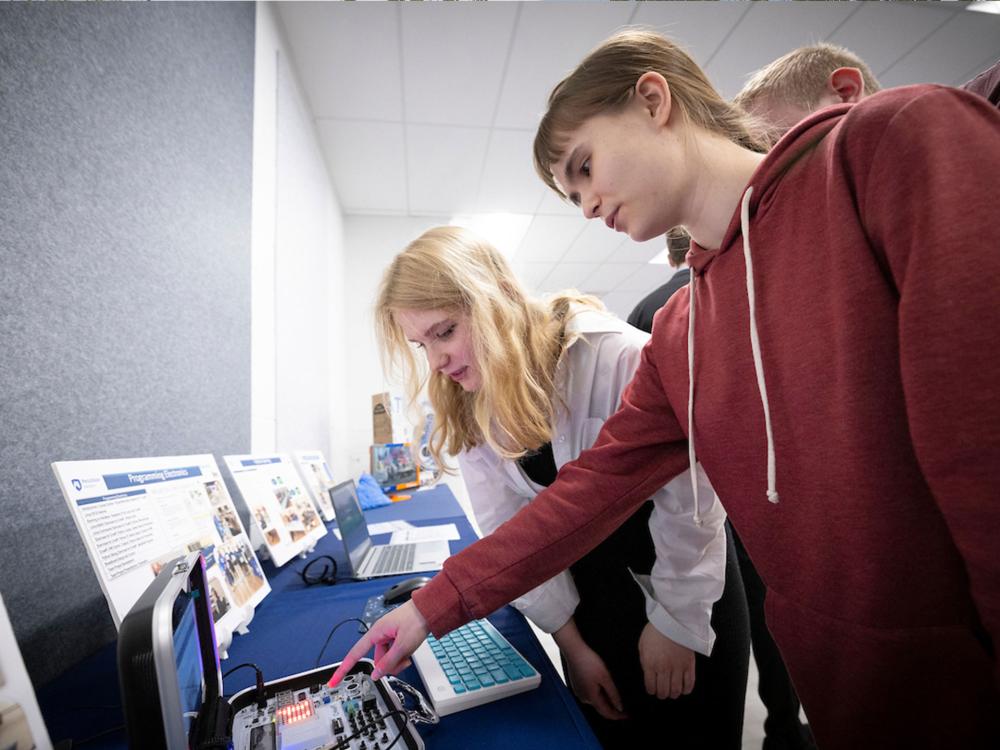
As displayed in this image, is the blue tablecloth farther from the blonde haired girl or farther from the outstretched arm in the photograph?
the blonde haired girl

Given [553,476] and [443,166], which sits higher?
[443,166]

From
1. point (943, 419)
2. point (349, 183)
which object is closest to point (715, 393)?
point (943, 419)

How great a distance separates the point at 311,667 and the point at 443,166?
2.64 meters

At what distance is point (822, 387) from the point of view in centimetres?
37

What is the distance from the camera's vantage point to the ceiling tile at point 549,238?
11.0 feet

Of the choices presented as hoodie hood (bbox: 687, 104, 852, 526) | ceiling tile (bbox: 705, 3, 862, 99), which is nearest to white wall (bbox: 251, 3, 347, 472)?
hoodie hood (bbox: 687, 104, 852, 526)

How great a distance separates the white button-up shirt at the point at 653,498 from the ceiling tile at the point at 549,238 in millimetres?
2767

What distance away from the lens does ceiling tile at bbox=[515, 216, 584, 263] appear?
11.0 feet

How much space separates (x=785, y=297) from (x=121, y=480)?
0.85 metres

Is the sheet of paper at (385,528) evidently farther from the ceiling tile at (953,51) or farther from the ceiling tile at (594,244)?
the ceiling tile at (953,51)

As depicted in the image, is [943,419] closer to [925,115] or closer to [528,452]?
[925,115]

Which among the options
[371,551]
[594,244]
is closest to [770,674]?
[371,551]

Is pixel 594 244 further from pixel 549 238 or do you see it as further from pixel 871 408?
pixel 871 408

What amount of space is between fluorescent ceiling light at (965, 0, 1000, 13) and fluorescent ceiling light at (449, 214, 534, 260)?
2327 mm
